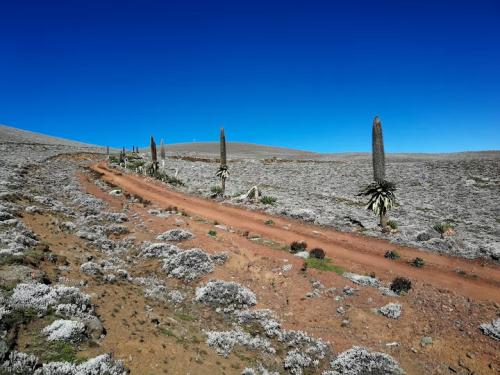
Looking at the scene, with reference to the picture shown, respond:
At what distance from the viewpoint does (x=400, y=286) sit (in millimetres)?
16891

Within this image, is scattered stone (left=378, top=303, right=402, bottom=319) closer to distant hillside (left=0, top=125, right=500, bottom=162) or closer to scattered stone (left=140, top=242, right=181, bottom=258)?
scattered stone (left=140, top=242, right=181, bottom=258)

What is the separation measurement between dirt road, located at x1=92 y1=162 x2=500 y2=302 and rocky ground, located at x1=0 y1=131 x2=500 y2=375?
1.56 meters

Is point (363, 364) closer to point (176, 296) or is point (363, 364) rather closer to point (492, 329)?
point (492, 329)

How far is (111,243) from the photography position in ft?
70.0

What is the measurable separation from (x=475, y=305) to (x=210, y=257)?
13.3 metres

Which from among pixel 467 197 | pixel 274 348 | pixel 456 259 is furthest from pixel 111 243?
pixel 467 197

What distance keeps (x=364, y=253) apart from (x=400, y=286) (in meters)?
5.98

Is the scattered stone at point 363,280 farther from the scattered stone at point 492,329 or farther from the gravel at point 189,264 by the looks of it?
the gravel at point 189,264

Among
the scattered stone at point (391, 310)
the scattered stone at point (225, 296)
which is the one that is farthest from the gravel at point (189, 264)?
the scattered stone at point (391, 310)

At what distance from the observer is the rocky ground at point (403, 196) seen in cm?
2672

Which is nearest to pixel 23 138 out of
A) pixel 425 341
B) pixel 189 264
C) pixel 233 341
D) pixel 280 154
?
pixel 280 154

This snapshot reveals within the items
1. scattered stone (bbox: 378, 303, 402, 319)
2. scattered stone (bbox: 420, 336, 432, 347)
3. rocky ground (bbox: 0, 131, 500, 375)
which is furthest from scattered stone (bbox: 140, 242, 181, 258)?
scattered stone (bbox: 420, 336, 432, 347)

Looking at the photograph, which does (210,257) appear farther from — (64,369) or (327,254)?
(64,369)

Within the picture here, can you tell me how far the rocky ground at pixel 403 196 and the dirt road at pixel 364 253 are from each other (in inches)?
68.4
